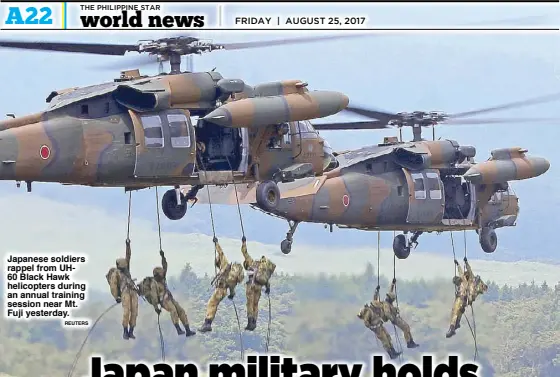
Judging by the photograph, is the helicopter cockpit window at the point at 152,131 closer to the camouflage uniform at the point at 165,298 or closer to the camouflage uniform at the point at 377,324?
the camouflage uniform at the point at 165,298

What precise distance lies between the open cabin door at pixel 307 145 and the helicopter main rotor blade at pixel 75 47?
302 centimetres

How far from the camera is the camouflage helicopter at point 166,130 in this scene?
88.2 ft

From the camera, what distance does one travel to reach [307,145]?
3055cm

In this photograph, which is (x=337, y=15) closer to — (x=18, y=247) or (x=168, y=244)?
(x=18, y=247)

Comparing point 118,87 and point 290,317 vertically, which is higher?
point 118,87

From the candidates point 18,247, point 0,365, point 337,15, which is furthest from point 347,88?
point 337,15

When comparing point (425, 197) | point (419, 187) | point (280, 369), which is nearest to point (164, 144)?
point (280, 369)

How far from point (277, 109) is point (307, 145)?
192 cm

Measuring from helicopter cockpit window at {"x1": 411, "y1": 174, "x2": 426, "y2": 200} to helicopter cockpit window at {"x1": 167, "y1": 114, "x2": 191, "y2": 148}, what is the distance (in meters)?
7.67

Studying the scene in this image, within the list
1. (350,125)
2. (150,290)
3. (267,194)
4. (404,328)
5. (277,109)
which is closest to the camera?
(277,109)

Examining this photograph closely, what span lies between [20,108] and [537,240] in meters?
16.2

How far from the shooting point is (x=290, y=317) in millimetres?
42344

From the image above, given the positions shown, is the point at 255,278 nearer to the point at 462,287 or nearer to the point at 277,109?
the point at 277,109

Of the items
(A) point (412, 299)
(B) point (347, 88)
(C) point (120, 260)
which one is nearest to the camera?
(C) point (120, 260)
